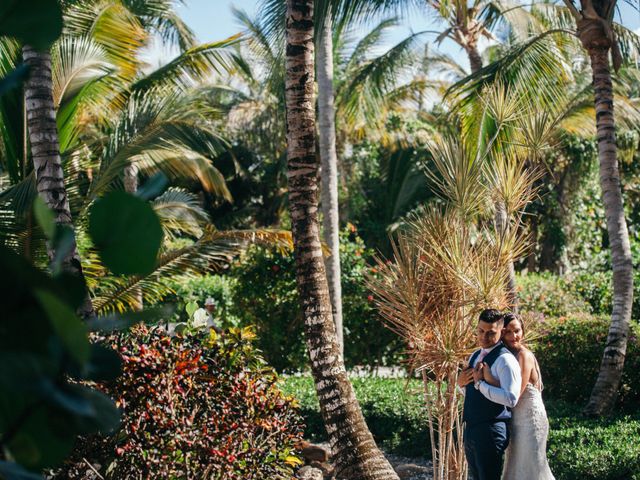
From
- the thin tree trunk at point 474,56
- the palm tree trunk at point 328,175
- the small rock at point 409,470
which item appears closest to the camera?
the small rock at point 409,470

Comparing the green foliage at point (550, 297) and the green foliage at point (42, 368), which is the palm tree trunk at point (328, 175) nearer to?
the green foliage at point (550, 297)

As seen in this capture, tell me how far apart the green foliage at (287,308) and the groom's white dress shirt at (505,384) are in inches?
313

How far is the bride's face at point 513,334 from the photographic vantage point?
17.3 ft

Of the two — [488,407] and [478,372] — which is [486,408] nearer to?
[488,407]

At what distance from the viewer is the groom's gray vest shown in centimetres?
517

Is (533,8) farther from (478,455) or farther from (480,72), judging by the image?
(478,455)

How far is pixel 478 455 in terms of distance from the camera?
514 centimetres

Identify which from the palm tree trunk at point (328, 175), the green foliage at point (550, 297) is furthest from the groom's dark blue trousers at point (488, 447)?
the green foliage at point (550, 297)

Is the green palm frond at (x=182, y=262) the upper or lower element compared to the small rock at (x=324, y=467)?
upper

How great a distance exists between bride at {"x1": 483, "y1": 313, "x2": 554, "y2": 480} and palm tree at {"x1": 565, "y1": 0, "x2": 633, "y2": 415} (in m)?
3.73

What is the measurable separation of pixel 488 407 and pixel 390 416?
4182 mm

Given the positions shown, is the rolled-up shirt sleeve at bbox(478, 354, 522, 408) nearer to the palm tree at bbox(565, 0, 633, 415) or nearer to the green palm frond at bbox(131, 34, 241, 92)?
the palm tree at bbox(565, 0, 633, 415)

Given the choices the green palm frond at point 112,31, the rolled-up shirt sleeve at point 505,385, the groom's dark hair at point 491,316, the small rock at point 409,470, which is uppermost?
the green palm frond at point 112,31

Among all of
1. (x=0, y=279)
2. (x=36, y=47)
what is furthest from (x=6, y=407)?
(x=36, y=47)
